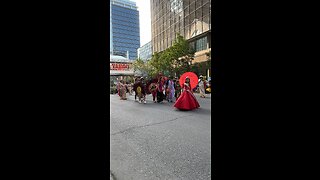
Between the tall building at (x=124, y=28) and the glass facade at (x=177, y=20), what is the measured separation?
53379 millimetres

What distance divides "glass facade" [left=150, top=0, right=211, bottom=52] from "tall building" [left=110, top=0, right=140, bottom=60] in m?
53.4

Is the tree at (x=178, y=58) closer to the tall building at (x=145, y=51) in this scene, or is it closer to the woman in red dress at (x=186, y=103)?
the woman in red dress at (x=186, y=103)

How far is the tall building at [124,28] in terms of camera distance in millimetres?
100625

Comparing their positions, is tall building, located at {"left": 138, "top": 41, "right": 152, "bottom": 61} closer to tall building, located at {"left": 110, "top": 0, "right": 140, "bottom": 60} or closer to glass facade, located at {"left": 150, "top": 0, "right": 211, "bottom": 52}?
tall building, located at {"left": 110, "top": 0, "right": 140, "bottom": 60}

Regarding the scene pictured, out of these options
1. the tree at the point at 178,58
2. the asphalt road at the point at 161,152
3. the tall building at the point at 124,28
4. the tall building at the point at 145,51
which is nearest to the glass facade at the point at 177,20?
the tree at the point at 178,58

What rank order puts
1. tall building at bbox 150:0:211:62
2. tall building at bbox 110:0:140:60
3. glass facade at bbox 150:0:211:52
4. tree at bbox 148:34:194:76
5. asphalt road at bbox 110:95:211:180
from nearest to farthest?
1. asphalt road at bbox 110:95:211:180
2. tree at bbox 148:34:194:76
3. tall building at bbox 150:0:211:62
4. glass facade at bbox 150:0:211:52
5. tall building at bbox 110:0:140:60

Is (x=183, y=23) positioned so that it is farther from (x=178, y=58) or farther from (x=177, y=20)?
(x=178, y=58)

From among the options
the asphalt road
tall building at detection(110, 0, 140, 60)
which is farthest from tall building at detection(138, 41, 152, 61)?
the asphalt road

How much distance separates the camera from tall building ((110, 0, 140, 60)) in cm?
10062
